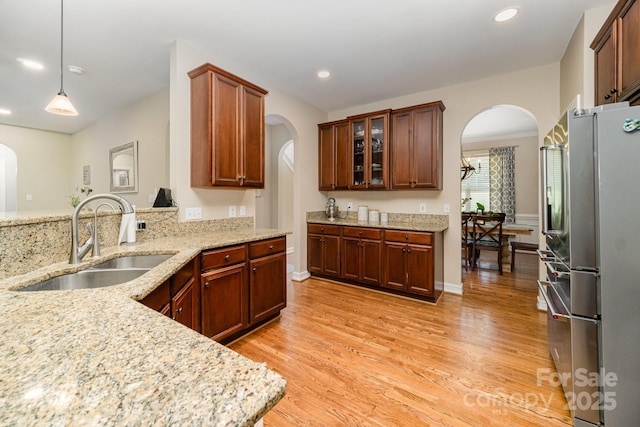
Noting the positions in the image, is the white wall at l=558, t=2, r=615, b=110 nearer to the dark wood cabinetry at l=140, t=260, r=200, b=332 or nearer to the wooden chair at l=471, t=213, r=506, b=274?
the wooden chair at l=471, t=213, r=506, b=274

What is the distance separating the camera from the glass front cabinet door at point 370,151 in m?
3.68

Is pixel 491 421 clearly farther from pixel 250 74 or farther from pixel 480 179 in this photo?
pixel 480 179

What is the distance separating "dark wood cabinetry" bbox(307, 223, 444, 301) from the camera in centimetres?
312

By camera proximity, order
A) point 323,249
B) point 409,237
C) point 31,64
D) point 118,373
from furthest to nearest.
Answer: point 323,249 < point 409,237 < point 31,64 < point 118,373

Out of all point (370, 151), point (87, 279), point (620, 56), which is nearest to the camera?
point (87, 279)

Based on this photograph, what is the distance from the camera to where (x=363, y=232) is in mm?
3566

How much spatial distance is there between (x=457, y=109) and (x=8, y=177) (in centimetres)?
796

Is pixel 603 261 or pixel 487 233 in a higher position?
pixel 603 261

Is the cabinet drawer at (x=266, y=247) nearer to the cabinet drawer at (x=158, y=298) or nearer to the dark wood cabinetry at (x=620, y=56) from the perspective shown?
the cabinet drawer at (x=158, y=298)

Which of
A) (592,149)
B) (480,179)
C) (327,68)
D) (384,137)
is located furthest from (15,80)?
(480,179)

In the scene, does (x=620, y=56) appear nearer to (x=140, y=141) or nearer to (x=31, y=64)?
(x=140, y=141)

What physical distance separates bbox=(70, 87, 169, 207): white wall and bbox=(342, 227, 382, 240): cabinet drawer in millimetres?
2477

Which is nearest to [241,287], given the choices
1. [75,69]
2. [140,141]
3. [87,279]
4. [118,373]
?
[87,279]

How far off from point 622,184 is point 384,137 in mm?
2631
